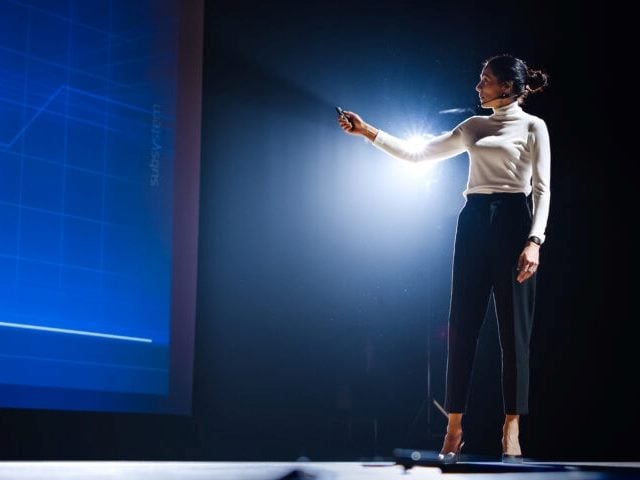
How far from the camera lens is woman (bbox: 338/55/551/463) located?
8.09 feet

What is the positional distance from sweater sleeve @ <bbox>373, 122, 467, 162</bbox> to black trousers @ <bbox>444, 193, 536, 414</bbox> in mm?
221

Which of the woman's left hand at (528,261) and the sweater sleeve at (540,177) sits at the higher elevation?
the sweater sleeve at (540,177)

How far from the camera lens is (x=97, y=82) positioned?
2.69 meters

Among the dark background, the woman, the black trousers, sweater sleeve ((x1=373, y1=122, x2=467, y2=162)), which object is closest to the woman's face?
the woman

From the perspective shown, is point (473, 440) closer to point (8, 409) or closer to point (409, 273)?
point (409, 273)

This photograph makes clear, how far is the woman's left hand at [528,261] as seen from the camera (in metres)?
2.43

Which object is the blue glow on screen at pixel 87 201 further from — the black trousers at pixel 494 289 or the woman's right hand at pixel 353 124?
the black trousers at pixel 494 289

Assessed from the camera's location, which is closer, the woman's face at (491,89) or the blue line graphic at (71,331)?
the blue line graphic at (71,331)

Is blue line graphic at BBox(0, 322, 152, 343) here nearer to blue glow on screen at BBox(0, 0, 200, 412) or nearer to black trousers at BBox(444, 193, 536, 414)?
blue glow on screen at BBox(0, 0, 200, 412)

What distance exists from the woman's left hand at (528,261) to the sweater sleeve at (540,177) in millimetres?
50

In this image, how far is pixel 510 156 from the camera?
2486 mm

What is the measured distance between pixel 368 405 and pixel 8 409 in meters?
1.47

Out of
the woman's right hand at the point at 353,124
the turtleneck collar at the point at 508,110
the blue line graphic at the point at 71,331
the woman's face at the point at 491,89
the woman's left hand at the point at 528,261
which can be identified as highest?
the woman's face at the point at 491,89

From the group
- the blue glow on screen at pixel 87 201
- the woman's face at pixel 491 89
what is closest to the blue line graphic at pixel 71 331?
the blue glow on screen at pixel 87 201
